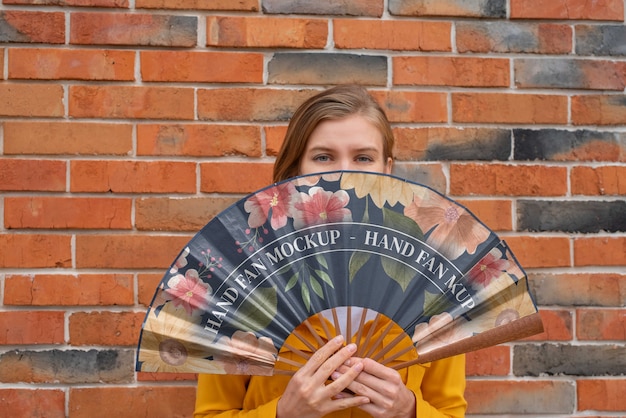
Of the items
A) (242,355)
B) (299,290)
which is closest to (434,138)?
(299,290)

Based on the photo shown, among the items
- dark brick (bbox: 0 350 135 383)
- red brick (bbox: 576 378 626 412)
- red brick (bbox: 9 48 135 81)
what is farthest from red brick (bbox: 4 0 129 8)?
red brick (bbox: 576 378 626 412)

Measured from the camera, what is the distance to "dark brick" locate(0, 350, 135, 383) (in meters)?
2.20

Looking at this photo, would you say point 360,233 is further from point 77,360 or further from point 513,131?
point 77,360

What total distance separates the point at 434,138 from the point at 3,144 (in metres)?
1.32

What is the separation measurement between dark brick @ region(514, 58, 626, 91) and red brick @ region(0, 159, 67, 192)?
1.45 metres

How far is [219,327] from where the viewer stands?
1618mm

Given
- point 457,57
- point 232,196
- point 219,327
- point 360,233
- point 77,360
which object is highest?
point 457,57

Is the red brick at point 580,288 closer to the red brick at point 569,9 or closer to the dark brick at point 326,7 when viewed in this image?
the red brick at point 569,9

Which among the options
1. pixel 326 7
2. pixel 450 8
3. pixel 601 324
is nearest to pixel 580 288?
pixel 601 324

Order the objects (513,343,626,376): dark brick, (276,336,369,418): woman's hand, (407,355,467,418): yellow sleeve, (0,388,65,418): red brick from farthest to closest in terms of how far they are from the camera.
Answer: (513,343,626,376): dark brick, (0,388,65,418): red brick, (407,355,467,418): yellow sleeve, (276,336,369,418): woman's hand

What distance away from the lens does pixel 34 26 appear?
224 cm

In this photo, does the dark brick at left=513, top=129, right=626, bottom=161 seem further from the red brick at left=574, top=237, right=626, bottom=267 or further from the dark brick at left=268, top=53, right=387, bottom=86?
the dark brick at left=268, top=53, right=387, bottom=86

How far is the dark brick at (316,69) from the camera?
228 cm

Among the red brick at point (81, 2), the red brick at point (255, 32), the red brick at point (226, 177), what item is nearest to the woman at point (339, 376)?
the red brick at point (226, 177)
